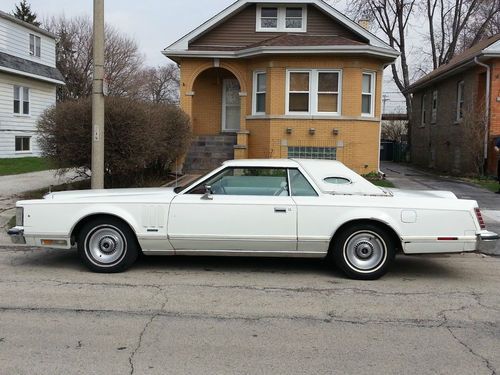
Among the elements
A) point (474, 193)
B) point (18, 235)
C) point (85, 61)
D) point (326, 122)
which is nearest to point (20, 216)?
point (18, 235)

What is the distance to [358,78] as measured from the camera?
1812cm

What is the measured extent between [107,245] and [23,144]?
23474 mm

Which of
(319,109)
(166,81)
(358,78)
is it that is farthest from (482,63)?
(166,81)

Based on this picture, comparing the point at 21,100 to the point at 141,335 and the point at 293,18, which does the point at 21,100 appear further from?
the point at 141,335

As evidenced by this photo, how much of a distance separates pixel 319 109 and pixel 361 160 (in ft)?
7.37

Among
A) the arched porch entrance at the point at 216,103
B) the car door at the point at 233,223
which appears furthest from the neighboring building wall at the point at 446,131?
the car door at the point at 233,223

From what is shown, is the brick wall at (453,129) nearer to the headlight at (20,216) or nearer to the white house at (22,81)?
the headlight at (20,216)

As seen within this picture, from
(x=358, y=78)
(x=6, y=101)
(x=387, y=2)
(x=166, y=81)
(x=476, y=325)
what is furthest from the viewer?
(x=166, y=81)

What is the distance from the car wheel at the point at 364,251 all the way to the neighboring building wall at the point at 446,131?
1439 centimetres

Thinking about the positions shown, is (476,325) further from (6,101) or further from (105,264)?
(6,101)

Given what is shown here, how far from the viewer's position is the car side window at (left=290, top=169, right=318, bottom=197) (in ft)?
21.4

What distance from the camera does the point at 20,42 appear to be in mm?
27266

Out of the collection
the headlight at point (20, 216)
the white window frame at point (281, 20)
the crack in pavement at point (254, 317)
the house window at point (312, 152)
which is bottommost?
the crack in pavement at point (254, 317)

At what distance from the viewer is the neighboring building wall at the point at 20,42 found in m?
25.8
